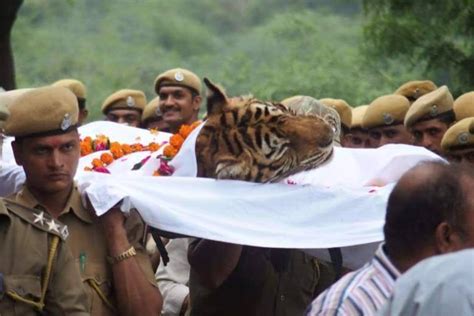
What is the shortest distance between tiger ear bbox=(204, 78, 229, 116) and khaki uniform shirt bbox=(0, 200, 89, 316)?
112 cm

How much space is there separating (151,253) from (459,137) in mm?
1856

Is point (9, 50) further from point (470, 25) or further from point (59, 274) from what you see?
point (59, 274)

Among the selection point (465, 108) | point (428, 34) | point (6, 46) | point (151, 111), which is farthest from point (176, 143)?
point (6, 46)

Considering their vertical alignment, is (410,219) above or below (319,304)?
above

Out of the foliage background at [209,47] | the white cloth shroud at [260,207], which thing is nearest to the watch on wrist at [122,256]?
the white cloth shroud at [260,207]

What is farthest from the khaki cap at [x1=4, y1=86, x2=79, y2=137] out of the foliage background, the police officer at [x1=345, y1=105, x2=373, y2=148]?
the foliage background

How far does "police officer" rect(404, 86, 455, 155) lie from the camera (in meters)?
10.6

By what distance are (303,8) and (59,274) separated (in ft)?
71.7

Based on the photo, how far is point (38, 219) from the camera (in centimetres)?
652

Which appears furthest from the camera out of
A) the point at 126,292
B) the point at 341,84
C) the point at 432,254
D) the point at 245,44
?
the point at 245,44

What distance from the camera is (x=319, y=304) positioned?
5.27 metres

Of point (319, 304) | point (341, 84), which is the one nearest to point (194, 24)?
point (341, 84)

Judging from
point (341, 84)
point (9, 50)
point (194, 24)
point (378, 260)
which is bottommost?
point (194, 24)

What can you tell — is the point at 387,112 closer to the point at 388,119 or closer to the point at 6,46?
the point at 388,119
